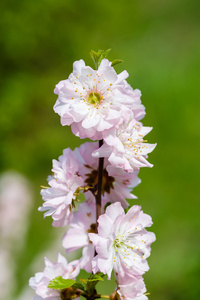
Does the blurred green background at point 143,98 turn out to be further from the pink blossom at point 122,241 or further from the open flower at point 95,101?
the open flower at point 95,101

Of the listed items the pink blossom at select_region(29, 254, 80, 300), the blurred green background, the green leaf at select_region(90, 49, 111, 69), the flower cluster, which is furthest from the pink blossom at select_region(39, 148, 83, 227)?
the blurred green background

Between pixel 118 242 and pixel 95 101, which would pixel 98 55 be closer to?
pixel 95 101

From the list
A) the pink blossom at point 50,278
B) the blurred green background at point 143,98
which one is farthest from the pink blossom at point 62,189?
the blurred green background at point 143,98

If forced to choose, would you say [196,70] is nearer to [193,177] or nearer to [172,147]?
[172,147]

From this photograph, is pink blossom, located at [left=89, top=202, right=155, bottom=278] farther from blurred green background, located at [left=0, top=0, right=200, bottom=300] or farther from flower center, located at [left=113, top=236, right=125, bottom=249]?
blurred green background, located at [left=0, top=0, right=200, bottom=300]

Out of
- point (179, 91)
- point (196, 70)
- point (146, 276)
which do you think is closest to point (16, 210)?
point (146, 276)

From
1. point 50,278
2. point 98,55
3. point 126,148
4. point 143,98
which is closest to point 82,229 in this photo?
point 50,278
